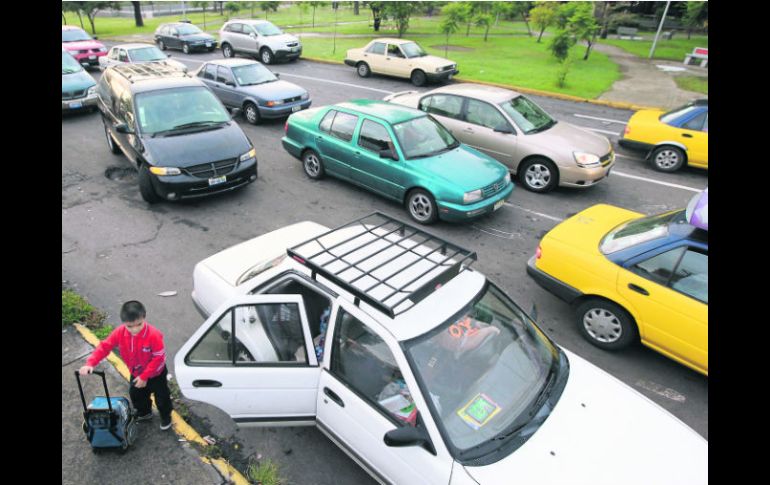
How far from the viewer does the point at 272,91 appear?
1218cm

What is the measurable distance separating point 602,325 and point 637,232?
1.15 meters

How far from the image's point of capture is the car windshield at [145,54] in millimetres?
15344

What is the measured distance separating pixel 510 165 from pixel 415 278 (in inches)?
260

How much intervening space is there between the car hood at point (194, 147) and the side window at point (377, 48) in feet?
38.0

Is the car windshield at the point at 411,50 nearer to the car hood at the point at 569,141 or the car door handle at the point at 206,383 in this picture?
the car hood at the point at 569,141

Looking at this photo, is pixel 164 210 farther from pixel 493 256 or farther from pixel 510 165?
pixel 510 165

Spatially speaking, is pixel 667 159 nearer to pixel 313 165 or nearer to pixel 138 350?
pixel 313 165

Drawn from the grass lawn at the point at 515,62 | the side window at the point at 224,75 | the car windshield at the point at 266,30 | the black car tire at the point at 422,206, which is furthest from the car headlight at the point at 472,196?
the car windshield at the point at 266,30

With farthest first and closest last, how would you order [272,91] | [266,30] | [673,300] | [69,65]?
[266,30], [69,65], [272,91], [673,300]

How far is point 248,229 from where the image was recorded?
7.43 meters

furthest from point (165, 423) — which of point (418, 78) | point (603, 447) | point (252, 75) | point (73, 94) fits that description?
point (418, 78)

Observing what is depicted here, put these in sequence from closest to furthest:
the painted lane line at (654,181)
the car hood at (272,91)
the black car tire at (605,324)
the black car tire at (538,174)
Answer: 1. the black car tire at (605,324)
2. the black car tire at (538,174)
3. the painted lane line at (654,181)
4. the car hood at (272,91)

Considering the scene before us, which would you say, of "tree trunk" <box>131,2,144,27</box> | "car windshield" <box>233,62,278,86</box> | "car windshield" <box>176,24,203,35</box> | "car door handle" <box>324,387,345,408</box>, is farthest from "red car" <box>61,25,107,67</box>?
"car door handle" <box>324,387,345,408</box>

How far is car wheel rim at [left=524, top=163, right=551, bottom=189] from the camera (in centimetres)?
878
